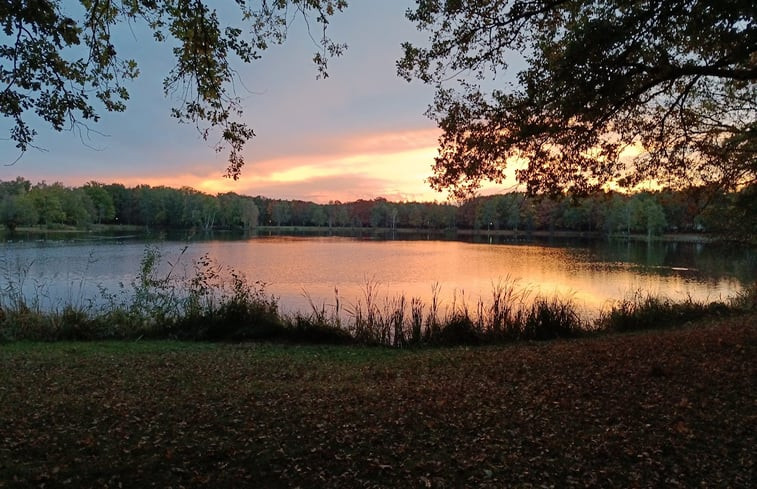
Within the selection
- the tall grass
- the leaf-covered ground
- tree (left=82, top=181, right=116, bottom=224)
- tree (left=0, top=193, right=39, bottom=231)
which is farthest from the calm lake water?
tree (left=82, top=181, right=116, bottom=224)

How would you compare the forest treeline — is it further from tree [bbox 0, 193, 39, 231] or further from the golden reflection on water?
the golden reflection on water

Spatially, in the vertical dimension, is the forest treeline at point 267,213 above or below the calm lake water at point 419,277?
above

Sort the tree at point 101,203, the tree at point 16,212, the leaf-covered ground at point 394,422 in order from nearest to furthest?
the leaf-covered ground at point 394,422 → the tree at point 16,212 → the tree at point 101,203

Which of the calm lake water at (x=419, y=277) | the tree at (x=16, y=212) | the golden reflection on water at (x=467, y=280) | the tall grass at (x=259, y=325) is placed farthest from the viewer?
the tree at (x=16, y=212)

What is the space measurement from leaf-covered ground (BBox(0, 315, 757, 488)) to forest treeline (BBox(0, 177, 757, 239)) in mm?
32598

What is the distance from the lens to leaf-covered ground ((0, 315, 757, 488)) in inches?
132

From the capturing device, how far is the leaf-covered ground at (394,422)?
335 cm

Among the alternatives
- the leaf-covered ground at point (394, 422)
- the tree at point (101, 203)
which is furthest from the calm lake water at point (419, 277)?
the tree at point (101, 203)

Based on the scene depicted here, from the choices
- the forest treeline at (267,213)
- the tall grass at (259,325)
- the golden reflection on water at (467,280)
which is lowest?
the golden reflection on water at (467,280)

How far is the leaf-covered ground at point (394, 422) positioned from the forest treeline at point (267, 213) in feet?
107

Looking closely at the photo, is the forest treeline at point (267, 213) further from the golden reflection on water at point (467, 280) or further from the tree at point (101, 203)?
the golden reflection on water at point (467, 280)

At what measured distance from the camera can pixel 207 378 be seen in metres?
6.19

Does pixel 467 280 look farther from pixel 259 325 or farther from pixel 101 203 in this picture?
pixel 101 203

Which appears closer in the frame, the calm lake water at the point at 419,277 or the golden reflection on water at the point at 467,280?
the calm lake water at the point at 419,277
